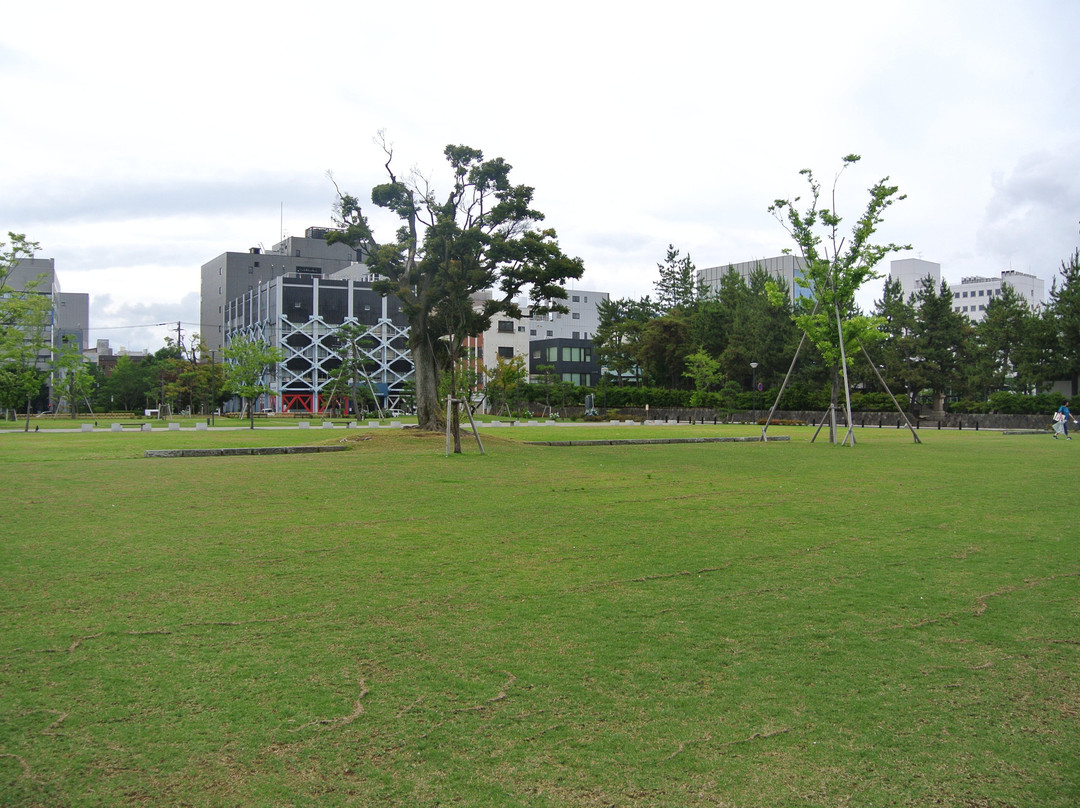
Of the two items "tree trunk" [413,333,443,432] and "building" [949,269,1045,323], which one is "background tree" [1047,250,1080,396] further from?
"building" [949,269,1045,323]

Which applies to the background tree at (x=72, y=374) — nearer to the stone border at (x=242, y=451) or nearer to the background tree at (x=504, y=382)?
the background tree at (x=504, y=382)

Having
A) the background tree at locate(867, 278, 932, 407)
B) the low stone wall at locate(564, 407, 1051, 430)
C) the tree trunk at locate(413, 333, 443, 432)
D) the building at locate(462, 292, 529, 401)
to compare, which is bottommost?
the low stone wall at locate(564, 407, 1051, 430)

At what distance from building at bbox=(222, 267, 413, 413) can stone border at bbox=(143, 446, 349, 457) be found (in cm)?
6512

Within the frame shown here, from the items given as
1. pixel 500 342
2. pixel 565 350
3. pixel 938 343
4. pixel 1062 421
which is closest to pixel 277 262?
pixel 500 342

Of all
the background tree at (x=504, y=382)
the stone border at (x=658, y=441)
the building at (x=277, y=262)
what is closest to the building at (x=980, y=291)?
the background tree at (x=504, y=382)

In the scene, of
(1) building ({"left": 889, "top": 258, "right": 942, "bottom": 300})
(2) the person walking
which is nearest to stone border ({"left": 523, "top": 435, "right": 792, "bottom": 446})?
(2) the person walking

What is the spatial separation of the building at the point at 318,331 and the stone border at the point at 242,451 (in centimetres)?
6512

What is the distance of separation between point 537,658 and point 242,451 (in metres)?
18.5

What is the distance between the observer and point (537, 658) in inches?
182

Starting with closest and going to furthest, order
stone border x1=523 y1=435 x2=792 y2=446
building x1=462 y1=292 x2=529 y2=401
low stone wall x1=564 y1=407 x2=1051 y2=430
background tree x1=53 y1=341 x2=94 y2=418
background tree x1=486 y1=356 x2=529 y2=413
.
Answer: stone border x1=523 y1=435 x2=792 y2=446 < low stone wall x1=564 y1=407 x2=1051 y2=430 < background tree x1=53 y1=341 x2=94 y2=418 < background tree x1=486 y1=356 x2=529 y2=413 < building x1=462 y1=292 x2=529 y2=401

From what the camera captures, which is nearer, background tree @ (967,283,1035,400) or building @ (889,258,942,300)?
background tree @ (967,283,1035,400)

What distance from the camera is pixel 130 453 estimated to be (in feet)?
68.5

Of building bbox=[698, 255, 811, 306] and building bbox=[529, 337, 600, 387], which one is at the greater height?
building bbox=[698, 255, 811, 306]

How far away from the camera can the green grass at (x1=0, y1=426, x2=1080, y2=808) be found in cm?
330
